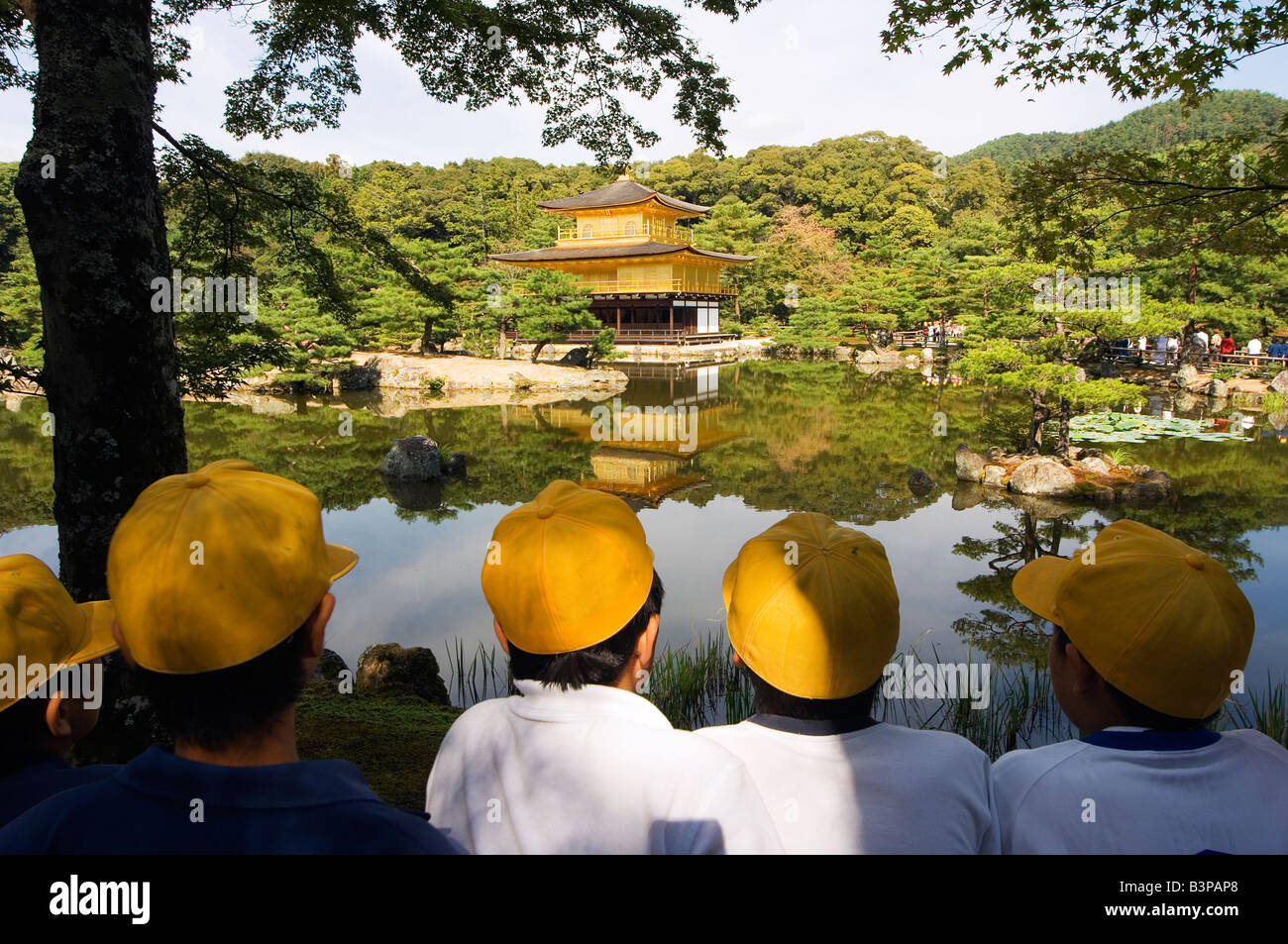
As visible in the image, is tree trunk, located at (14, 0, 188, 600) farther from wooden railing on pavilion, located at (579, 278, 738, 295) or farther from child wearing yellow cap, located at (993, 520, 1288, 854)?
wooden railing on pavilion, located at (579, 278, 738, 295)

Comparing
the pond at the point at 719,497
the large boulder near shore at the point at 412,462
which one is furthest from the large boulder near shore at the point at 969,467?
the large boulder near shore at the point at 412,462

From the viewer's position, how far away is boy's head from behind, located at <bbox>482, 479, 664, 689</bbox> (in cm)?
123

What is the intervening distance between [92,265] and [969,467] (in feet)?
34.8

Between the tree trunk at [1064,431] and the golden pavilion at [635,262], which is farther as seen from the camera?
the golden pavilion at [635,262]

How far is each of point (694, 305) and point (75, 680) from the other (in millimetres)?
27741

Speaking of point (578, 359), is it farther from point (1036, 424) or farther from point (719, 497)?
point (1036, 424)

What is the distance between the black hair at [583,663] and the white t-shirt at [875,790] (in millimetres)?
173

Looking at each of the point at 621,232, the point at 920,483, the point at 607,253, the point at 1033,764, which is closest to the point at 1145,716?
the point at 1033,764

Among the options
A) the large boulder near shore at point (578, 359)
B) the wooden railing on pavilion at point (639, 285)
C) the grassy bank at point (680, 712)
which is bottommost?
the grassy bank at point (680, 712)

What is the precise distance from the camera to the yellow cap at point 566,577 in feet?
4.03

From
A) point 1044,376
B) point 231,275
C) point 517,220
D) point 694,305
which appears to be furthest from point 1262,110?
point 231,275

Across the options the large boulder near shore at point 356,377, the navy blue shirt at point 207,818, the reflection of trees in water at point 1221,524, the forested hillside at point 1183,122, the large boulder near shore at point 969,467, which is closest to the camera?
the navy blue shirt at point 207,818

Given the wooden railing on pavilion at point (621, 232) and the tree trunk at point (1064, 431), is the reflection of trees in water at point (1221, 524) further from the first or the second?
the wooden railing on pavilion at point (621, 232)

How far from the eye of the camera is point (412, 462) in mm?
11242
